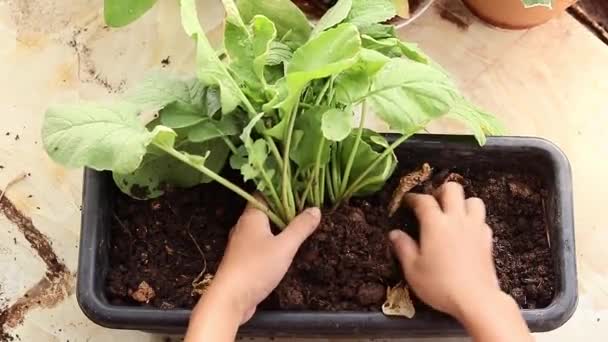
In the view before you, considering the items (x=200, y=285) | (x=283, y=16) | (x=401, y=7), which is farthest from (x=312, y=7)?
(x=200, y=285)

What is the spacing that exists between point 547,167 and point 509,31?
253 millimetres

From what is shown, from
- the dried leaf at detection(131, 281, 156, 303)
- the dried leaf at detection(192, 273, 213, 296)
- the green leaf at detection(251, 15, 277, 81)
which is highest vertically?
the green leaf at detection(251, 15, 277, 81)

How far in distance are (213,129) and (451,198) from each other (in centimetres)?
23

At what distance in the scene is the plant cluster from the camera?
0.63 meters

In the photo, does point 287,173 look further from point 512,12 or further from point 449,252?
point 512,12

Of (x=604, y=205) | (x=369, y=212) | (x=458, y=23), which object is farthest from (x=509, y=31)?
(x=369, y=212)

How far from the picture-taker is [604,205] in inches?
38.2

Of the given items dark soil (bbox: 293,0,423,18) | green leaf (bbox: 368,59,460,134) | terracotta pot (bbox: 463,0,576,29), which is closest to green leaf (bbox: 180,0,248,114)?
green leaf (bbox: 368,59,460,134)

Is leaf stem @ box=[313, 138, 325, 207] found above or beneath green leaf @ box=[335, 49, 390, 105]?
beneath

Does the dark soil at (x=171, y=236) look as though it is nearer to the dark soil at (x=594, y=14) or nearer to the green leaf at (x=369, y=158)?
the green leaf at (x=369, y=158)

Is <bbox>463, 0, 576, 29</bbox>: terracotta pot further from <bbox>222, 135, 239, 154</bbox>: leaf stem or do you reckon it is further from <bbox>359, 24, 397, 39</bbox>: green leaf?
<bbox>222, 135, 239, 154</bbox>: leaf stem

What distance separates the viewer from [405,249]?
789 mm

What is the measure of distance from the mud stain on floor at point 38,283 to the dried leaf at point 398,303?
344 millimetres

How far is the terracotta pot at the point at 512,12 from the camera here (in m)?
0.96
